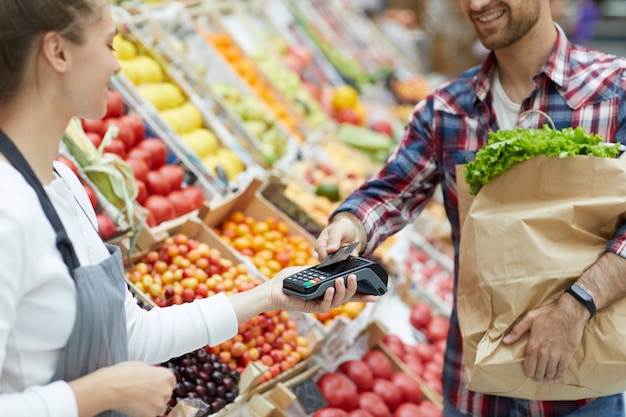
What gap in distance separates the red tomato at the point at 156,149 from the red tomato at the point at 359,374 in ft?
3.74

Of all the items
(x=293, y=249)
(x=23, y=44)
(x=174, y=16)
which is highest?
(x=174, y=16)

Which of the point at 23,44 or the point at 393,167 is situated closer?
the point at 23,44

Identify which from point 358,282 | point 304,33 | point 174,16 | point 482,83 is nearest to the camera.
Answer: point 358,282

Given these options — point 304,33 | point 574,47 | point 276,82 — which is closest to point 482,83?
point 574,47

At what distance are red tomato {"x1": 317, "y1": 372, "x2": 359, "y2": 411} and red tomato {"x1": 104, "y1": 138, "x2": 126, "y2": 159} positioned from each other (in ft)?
3.92

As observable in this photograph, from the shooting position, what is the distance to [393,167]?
92.4 inches

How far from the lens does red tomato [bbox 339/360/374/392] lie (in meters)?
2.82

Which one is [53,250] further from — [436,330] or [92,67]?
[436,330]

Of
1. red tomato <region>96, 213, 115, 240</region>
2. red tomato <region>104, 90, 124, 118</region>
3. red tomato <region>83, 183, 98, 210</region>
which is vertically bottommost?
red tomato <region>96, 213, 115, 240</region>

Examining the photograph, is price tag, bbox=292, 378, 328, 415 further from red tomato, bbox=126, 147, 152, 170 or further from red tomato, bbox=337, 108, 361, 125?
red tomato, bbox=337, 108, 361, 125

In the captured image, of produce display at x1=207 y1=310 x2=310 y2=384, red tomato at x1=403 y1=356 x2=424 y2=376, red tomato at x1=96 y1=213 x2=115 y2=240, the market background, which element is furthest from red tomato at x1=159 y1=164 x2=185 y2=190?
red tomato at x1=403 y1=356 x2=424 y2=376

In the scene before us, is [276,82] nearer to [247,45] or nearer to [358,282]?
[247,45]

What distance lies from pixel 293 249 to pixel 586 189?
148cm

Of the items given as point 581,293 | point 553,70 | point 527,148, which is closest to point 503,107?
point 553,70
